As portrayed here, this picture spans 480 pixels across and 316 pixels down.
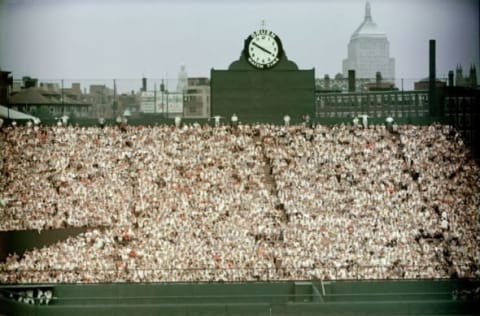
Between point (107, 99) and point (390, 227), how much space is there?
31509 millimetres

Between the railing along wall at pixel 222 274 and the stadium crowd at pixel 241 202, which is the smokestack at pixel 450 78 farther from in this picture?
the railing along wall at pixel 222 274

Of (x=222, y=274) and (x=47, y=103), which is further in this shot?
(x=47, y=103)

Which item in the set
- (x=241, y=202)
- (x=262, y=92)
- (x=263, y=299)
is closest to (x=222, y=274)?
(x=263, y=299)

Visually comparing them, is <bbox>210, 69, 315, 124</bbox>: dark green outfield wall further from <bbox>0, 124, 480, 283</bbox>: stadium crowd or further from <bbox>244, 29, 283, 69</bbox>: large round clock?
<bbox>0, 124, 480, 283</bbox>: stadium crowd

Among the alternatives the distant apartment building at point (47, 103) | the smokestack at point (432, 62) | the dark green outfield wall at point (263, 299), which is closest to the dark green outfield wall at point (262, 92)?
the smokestack at point (432, 62)

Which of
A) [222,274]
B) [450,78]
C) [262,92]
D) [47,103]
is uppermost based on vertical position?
[450,78]

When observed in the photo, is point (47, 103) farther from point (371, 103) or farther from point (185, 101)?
point (371, 103)

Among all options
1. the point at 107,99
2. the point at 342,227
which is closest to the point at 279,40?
the point at 342,227

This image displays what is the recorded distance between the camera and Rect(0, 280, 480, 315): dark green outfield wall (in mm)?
24266

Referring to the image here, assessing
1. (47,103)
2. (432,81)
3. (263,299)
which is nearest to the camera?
(263,299)

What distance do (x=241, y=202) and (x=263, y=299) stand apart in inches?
207

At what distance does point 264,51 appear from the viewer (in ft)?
118

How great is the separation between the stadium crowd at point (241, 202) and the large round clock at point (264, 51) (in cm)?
314

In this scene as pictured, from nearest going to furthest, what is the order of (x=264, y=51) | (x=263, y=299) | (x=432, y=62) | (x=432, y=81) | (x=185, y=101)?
(x=263, y=299) → (x=264, y=51) → (x=432, y=62) → (x=432, y=81) → (x=185, y=101)
